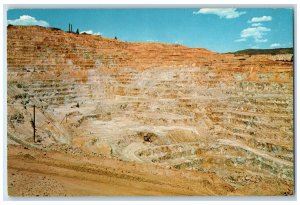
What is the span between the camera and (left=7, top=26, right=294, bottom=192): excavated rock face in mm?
6914

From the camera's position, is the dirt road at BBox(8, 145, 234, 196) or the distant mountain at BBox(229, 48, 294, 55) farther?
the dirt road at BBox(8, 145, 234, 196)

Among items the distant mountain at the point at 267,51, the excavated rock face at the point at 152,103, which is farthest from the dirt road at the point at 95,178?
the distant mountain at the point at 267,51

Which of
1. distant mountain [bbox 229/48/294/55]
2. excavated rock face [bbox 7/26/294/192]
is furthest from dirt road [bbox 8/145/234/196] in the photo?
distant mountain [bbox 229/48/294/55]

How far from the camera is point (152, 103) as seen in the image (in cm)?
711

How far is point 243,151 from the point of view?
694 centimetres

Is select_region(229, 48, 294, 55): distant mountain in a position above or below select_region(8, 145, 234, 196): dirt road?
above

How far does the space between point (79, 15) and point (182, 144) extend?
268 centimetres

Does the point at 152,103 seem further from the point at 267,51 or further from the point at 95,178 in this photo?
the point at 267,51

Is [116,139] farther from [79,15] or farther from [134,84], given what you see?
[79,15]

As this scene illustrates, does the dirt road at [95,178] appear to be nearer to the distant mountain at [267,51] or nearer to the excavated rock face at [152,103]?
the excavated rock face at [152,103]

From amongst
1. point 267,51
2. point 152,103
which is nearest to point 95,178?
point 152,103

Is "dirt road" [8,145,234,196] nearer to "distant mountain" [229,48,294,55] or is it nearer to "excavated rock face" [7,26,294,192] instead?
"excavated rock face" [7,26,294,192]

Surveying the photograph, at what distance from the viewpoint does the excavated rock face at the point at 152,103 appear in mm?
6914

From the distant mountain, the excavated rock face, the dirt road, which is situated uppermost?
the distant mountain
